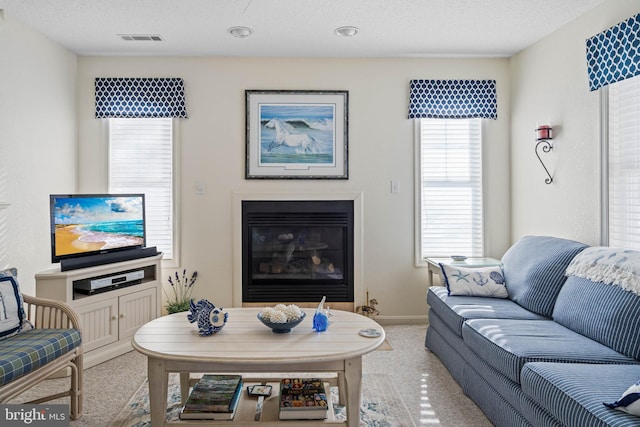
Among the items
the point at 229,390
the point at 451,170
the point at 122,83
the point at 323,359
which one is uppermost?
the point at 122,83

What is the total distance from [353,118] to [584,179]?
2032 mm

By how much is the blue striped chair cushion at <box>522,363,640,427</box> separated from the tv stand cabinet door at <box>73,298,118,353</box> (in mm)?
2883

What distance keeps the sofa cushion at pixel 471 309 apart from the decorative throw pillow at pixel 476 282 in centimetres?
5

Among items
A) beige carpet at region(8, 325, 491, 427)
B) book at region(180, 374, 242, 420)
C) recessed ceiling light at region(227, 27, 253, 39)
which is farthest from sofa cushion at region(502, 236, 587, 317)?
recessed ceiling light at region(227, 27, 253, 39)

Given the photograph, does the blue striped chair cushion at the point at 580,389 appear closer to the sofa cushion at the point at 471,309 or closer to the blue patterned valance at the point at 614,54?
the sofa cushion at the point at 471,309

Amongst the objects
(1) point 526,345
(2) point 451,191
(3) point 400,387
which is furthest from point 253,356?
(2) point 451,191

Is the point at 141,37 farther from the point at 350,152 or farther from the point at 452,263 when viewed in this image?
the point at 452,263

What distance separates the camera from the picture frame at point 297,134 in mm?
3967

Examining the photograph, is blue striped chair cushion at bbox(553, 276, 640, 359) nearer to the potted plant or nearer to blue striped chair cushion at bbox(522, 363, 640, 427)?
blue striped chair cushion at bbox(522, 363, 640, 427)

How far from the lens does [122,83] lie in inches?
152

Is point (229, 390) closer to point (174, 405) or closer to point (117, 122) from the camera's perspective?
point (174, 405)

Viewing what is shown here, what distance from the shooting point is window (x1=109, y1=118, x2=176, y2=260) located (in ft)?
12.9

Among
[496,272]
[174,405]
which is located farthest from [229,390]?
[496,272]

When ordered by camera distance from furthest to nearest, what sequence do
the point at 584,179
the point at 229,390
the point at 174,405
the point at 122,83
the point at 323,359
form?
the point at 122,83
the point at 584,179
the point at 174,405
the point at 229,390
the point at 323,359
